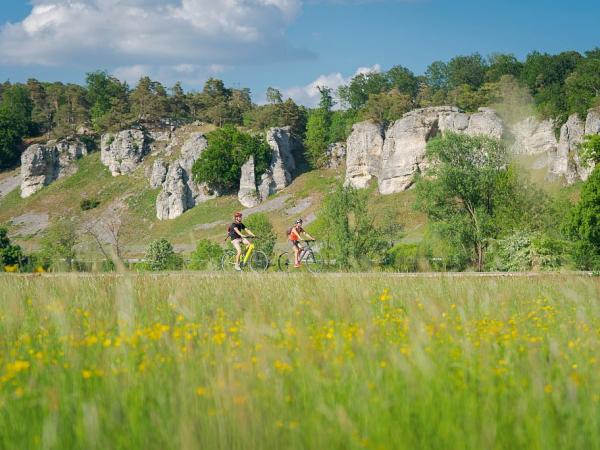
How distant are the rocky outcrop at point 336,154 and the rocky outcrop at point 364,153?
5.39 m

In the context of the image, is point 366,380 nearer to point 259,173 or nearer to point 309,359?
point 309,359

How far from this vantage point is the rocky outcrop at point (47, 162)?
11188cm

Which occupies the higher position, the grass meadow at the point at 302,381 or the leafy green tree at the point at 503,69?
the leafy green tree at the point at 503,69

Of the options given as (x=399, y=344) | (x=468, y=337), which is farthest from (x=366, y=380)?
(x=468, y=337)

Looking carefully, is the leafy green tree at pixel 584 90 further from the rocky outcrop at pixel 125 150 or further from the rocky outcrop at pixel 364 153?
the rocky outcrop at pixel 125 150

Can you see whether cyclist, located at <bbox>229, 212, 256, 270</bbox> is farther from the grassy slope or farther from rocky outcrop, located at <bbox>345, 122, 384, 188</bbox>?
rocky outcrop, located at <bbox>345, 122, 384, 188</bbox>

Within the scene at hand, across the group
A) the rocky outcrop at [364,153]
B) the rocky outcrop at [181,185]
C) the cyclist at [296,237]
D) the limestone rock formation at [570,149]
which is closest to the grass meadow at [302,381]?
the cyclist at [296,237]

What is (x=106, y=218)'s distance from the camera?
98500 millimetres

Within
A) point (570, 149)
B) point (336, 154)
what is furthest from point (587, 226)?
point (336, 154)

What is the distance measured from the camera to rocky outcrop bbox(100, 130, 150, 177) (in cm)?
10975

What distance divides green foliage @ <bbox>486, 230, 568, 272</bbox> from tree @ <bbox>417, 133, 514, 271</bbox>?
2152mm

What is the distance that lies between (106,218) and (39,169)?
22.4m

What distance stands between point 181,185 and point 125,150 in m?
17.5

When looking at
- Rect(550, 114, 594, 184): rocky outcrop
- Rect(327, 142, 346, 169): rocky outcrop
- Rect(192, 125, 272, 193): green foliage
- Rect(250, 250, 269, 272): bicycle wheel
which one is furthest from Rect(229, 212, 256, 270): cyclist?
Rect(327, 142, 346, 169): rocky outcrop
